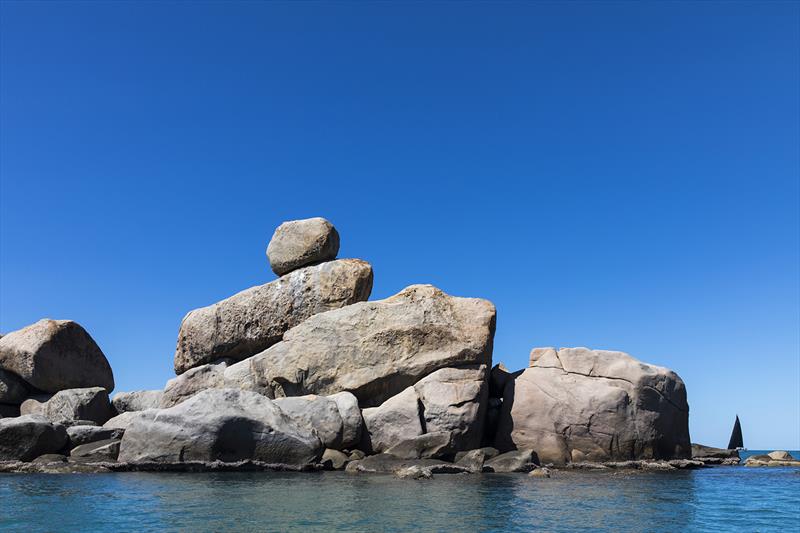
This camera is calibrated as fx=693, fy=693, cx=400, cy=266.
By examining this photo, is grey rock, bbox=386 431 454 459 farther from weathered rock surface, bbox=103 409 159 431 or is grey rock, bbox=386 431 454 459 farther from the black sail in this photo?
the black sail

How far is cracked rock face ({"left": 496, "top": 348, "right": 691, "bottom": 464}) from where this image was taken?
88.8 ft

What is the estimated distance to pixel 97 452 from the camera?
25.0 m

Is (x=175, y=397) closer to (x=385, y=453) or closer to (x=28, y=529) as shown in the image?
(x=385, y=453)

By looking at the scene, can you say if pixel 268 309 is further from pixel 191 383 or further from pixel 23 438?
pixel 23 438

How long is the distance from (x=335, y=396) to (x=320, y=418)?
151cm

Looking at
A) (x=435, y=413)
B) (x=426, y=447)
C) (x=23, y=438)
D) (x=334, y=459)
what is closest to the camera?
(x=23, y=438)

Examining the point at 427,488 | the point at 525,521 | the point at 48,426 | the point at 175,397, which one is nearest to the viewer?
the point at 525,521

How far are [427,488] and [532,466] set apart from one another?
274 inches

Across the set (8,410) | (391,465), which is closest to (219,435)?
(391,465)

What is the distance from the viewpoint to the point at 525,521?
15.0 m

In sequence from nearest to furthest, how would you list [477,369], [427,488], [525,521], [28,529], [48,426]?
1. [28,529]
2. [525,521]
3. [427,488]
4. [48,426]
5. [477,369]

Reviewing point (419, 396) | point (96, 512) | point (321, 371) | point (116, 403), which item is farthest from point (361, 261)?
point (96, 512)

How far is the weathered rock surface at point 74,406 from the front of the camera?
31.1m

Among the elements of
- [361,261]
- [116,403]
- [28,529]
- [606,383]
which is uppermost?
[361,261]
